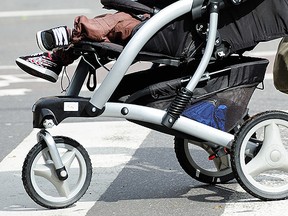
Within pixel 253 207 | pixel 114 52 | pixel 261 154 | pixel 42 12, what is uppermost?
pixel 114 52

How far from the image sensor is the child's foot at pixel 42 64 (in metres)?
6.01

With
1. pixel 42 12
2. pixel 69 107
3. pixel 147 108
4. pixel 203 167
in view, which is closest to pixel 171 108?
pixel 147 108

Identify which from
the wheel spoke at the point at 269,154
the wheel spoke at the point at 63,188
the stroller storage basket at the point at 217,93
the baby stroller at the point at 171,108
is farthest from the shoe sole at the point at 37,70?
the wheel spoke at the point at 269,154

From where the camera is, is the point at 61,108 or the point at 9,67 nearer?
the point at 61,108

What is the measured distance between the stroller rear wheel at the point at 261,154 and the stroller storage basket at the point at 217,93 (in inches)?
7.3

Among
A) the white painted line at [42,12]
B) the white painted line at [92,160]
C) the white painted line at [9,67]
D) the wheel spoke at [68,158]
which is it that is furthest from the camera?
the white painted line at [42,12]

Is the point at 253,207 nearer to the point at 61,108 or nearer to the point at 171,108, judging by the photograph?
the point at 171,108

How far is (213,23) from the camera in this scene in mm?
5758

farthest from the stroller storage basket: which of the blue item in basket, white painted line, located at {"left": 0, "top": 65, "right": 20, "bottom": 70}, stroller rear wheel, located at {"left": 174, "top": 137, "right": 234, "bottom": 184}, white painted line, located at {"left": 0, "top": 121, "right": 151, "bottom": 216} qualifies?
white painted line, located at {"left": 0, "top": 65, "right": 20, "bottom": 70}

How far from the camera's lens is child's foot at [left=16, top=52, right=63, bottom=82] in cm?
601

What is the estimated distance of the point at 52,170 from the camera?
5969 millimetres

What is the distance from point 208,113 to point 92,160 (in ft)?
5.52

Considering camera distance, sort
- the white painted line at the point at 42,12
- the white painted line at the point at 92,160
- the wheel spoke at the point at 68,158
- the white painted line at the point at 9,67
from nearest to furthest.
Result: the wheel spoke at the point at 68,158, the white painted line at the point at 92,160, the white painted line at the point at 9,67, the white painted line at the point at 42,12

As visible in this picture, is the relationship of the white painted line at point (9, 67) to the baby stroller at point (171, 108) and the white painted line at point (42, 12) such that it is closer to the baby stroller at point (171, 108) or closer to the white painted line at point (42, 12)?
the white painted line at point (42, 12)
